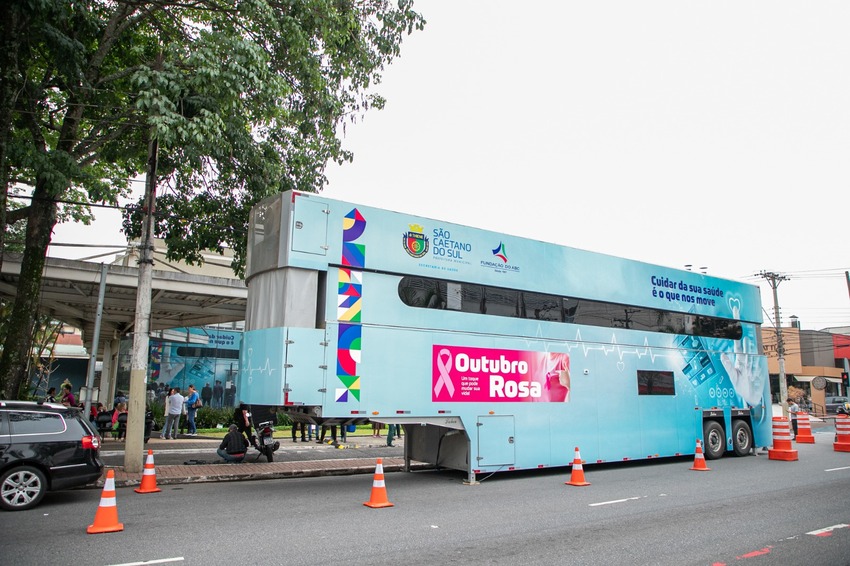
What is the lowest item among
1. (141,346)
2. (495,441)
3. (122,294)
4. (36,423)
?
(495,441)

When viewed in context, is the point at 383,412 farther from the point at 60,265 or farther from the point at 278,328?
the point at 60,265

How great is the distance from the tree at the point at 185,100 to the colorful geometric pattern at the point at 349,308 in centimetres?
331

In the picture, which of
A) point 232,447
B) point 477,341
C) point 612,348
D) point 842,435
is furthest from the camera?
point 842,435

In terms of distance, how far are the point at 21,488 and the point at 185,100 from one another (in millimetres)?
7594

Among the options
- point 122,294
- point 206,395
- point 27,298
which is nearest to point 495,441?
point 27,298

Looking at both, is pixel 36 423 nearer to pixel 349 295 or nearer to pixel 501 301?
pixel 349 295

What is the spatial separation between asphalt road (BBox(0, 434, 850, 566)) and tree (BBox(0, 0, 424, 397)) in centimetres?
647

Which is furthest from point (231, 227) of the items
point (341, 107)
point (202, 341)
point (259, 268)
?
point (202, 341)

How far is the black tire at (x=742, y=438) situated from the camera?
16.9 m

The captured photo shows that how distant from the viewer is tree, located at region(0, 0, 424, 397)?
38.5 ft

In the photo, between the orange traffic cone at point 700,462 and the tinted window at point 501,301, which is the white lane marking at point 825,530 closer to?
the orange traffic cone at point 700,462

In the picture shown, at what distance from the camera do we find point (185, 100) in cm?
1209

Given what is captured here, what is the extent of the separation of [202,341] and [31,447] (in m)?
26.7

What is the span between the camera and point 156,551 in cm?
645
